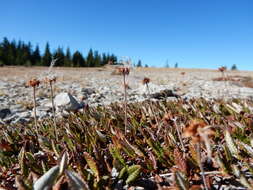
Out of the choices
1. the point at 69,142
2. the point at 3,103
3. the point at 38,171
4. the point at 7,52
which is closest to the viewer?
the point at 38,171

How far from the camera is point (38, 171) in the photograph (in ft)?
6.72

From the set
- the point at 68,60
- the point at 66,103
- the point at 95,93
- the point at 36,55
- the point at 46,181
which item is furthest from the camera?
the point at 36,55

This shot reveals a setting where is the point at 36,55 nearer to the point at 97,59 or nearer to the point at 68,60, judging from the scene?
the point at 68,60

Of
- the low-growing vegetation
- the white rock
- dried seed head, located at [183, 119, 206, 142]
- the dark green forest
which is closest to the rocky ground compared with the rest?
the white rock

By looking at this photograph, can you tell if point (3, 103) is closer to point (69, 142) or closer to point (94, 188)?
point (69, 142)

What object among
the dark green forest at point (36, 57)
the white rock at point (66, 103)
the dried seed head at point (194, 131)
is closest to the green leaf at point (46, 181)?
the dried seed head at point (194, 131)

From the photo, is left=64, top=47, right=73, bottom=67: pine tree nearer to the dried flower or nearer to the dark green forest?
the dark green forest

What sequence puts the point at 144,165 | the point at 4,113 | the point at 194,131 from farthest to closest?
the point at 4,113 < the point at 144,165 < the point at 194,131

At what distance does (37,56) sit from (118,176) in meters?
77.6

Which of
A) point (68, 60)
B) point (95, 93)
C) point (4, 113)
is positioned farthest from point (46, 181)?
point (68, 60)

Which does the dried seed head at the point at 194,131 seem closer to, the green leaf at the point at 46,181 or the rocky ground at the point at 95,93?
the green leaf at the point at 46,181

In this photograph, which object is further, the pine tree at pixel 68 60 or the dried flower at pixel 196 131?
the pine tree at pixel 68 60

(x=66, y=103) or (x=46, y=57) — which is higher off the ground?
(x=46, y=57)

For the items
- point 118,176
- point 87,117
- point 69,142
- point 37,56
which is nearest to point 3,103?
point 87,117
